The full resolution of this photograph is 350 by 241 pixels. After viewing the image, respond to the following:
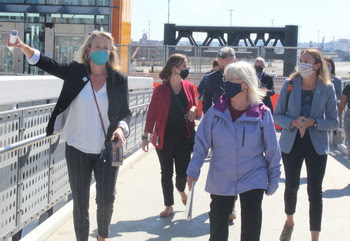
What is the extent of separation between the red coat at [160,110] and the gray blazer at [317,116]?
57.2 inches

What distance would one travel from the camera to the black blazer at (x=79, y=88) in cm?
476

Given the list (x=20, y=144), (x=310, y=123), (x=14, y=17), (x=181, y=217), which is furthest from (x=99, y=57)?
(x=14, y=17)

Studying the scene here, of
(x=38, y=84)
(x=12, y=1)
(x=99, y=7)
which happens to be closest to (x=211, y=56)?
(x=99, y=7)

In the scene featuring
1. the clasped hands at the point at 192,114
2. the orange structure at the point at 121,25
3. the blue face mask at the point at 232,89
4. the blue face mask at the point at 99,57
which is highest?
the orange structure at the point at 121,25

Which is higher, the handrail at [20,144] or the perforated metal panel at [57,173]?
the handrail at [20,144]

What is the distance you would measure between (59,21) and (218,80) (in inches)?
669

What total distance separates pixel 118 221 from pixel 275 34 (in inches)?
938

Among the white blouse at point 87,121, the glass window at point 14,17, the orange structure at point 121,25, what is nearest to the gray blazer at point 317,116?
the white blouse at point 87,121

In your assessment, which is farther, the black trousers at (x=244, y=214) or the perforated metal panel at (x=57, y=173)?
the perforated metal panel at (x=57, y=173)

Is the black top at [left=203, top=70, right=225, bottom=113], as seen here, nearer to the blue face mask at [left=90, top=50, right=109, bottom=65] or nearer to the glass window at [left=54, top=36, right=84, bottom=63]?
the blue face mask at [left=90, top=50, right=109, bottom=65]

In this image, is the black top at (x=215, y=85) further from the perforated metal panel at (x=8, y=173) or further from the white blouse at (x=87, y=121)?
the perforated metal panel at (x=8, y=173)

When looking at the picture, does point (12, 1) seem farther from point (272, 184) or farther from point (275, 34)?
point (272, 184)

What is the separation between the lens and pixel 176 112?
695 cm

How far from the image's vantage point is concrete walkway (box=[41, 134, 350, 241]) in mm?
6312
